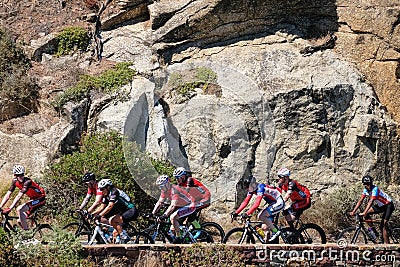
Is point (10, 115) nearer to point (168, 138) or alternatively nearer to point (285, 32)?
point (168, 138)

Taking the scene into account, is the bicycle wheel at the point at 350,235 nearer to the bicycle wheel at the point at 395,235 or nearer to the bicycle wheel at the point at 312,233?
the bicycle wheel at the point at 312,233

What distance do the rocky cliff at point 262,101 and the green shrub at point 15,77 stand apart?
91 centimetres

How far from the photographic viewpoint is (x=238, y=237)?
13133 mm

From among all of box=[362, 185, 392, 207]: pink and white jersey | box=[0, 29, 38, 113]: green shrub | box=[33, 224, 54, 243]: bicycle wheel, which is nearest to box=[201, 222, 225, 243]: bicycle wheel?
box=[362, 185, 392, 207]: pink and white jersey

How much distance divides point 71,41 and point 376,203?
12.6m

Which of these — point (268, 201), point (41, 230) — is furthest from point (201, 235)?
point (41, 230)

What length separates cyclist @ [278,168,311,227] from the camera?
41.6ft

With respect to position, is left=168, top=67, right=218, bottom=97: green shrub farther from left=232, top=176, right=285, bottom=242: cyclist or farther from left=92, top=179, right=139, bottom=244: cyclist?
left=92, top=179, right=139, bottom=244: cyclist

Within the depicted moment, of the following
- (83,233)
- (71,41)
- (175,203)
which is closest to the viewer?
(175,203)

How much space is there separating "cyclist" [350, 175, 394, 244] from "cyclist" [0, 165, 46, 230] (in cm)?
638

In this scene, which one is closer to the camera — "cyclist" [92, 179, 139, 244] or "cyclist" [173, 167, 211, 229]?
"cyclist" [92, 179, 139, 244]

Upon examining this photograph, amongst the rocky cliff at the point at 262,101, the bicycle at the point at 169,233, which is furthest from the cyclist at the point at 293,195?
the rocky cliff at the point at 262,101

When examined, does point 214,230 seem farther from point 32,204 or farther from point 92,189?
point 32,204

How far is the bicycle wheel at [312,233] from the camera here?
1277 centimetres
